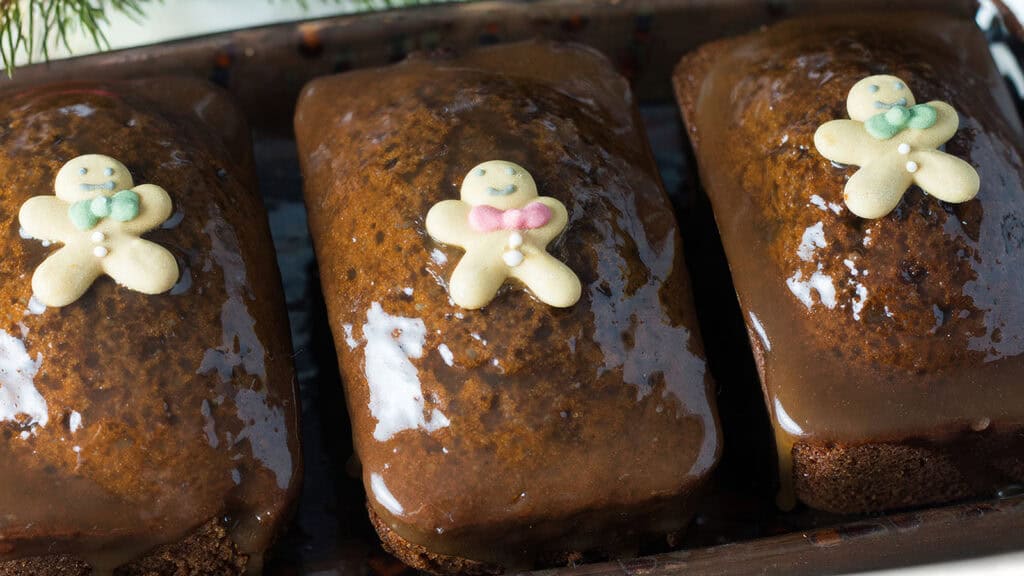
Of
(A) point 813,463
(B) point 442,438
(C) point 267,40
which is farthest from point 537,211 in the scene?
(C) point 267,40

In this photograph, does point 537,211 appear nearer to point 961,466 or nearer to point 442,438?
point 442,438

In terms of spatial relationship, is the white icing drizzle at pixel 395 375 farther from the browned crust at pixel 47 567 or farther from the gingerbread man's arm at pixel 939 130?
the gingerbread man's arm at pixel 939 130

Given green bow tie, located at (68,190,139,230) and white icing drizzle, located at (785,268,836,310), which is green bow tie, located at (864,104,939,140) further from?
green bow tie, located at (68,190,139,230)

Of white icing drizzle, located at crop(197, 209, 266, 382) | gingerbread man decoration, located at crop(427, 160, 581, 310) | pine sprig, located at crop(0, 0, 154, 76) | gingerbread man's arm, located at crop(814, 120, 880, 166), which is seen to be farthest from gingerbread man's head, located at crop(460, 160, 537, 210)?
pine sprig, located at crop(0, 0, 154, 76)

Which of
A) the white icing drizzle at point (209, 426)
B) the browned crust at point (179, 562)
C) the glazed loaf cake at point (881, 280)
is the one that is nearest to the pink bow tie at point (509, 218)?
the glazed loaf cake at point (881, 280)

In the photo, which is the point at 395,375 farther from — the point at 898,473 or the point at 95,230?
the point at 898,473

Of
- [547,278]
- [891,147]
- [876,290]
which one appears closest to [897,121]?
[891,147]
